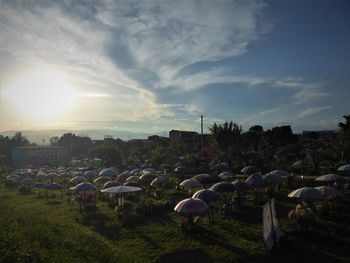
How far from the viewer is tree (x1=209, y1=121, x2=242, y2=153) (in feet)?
159

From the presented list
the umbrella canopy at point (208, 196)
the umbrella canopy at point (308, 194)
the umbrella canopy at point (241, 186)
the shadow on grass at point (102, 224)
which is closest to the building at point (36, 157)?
the shadow on grass at point (102, 224)

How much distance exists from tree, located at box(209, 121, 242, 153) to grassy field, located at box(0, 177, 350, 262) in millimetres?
26963

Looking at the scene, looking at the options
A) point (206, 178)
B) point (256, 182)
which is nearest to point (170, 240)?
point (256, 182)

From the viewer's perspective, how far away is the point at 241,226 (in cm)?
1745

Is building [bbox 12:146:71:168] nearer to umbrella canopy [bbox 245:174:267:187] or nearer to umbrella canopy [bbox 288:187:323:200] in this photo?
umbrella canopy [bbox 245:174:267:187]

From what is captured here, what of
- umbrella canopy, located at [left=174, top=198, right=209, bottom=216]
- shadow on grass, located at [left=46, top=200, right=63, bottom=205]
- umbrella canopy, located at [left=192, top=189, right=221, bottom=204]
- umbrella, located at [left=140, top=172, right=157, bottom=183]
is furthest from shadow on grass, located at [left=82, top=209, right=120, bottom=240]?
umbrella, located at [left=140, top=172, right=157, bottom=183]

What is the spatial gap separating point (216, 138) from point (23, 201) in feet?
90.5

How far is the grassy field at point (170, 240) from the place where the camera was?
11.9 m

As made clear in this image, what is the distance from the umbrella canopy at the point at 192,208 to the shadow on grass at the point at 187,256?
177cm

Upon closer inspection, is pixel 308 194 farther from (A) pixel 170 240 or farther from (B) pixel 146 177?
(B) pixel 146 177

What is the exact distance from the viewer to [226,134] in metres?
48.8

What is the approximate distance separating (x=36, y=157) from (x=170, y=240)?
73522 mm

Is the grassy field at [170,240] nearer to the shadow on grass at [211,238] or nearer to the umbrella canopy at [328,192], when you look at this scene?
the shadow on grass at [211,238]

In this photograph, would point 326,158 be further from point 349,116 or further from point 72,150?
point 72,150
